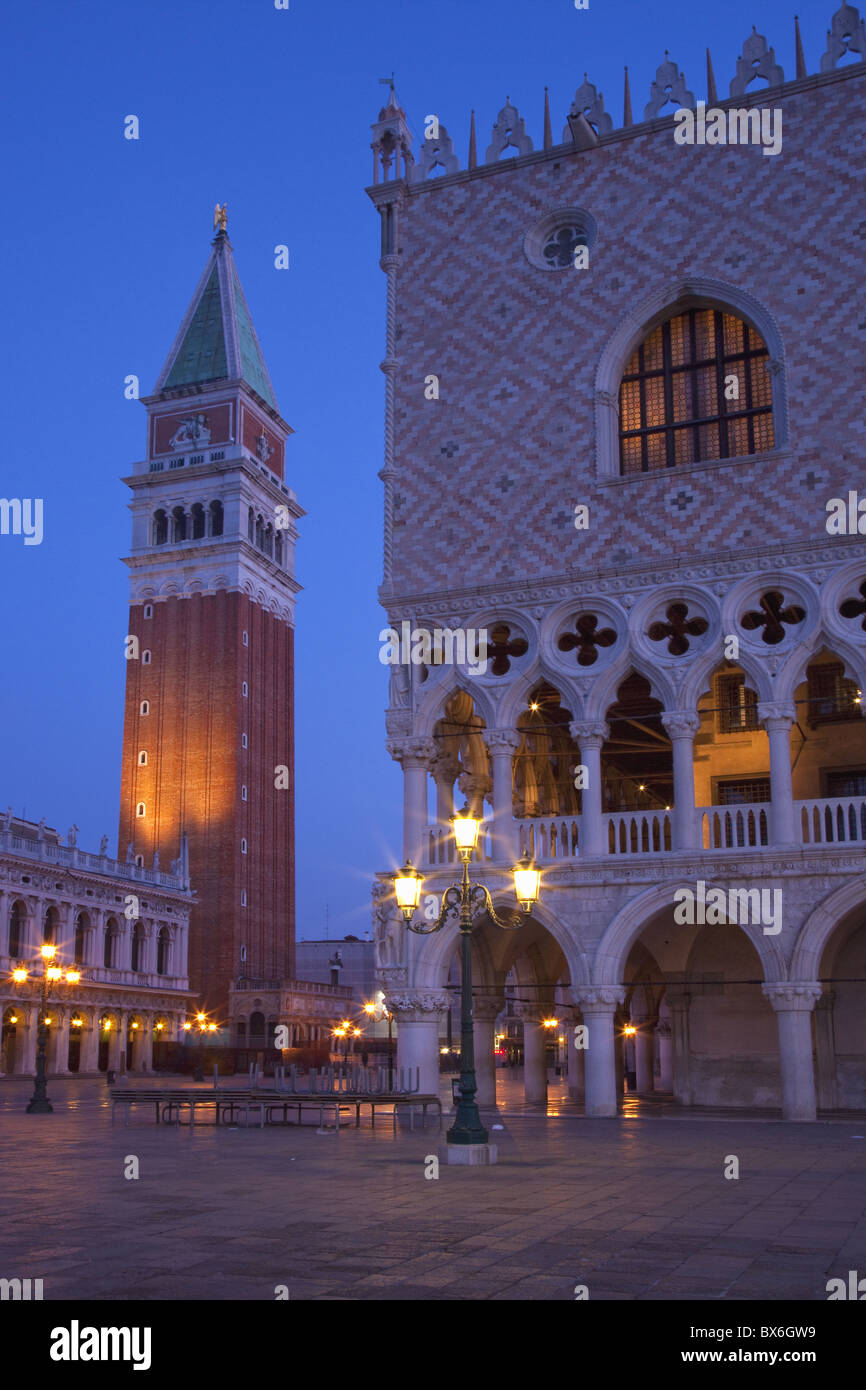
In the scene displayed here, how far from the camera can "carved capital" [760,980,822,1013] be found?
24016 millimetres

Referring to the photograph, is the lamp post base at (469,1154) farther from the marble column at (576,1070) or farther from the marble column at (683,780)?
the marble column at (576,1070)

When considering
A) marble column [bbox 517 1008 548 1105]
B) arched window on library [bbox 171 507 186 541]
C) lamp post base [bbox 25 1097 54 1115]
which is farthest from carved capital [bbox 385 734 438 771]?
arched window on library [bbox 171 507 186 541]

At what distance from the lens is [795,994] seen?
24047mm

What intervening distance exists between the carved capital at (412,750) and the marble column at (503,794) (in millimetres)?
1258

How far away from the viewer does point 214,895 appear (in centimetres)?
7638

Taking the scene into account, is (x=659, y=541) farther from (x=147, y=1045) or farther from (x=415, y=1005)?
(x=147, y=1045)

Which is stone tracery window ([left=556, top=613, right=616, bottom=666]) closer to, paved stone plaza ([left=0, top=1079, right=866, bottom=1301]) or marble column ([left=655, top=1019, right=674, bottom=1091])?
paved stone plaza ([left=0, top=1079, right=866, bottom=1301])

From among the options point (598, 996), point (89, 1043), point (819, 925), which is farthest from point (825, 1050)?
point (89, 1043)

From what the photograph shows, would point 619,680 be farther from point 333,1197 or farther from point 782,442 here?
point 333,1197

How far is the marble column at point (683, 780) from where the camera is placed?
25.4 metres

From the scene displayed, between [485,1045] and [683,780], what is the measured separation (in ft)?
29.4

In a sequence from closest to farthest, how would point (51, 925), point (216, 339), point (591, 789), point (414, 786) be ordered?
point (591, 789)
point (414, 786)
point (51, 925)
point (216, 339)

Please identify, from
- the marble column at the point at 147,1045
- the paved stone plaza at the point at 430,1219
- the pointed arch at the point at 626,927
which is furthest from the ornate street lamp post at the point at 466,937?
the marble column at the point at 147,1045

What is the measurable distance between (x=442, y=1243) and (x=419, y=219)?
25428mm
